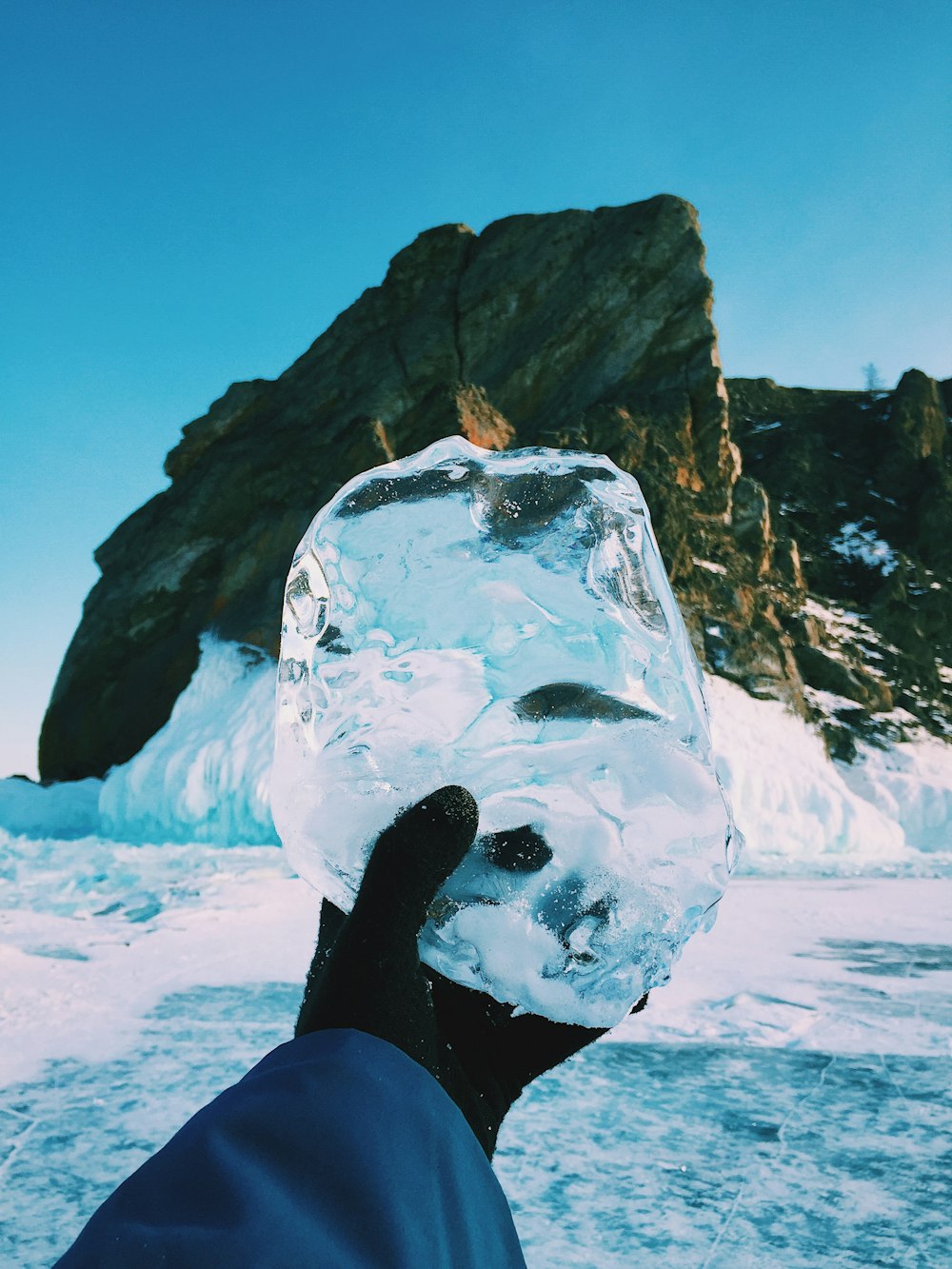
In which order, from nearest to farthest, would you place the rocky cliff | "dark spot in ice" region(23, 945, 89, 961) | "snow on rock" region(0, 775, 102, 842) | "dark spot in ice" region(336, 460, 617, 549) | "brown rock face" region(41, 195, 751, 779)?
"dark spot in ice" region(336, 460, 617, 549), "dark spot in ice" region(23, 945, 89, 961), "snow on rock" region(0, 775, 102, 842), the rocky cliff, "brown rock face" region(41, 195, 751, 779)

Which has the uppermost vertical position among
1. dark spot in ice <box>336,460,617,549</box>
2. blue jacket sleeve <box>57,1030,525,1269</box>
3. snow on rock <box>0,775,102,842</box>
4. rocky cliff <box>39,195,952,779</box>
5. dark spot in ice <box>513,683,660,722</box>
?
rocky cliff <box>39,195,952,779</box>

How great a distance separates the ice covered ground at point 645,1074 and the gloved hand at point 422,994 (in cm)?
36

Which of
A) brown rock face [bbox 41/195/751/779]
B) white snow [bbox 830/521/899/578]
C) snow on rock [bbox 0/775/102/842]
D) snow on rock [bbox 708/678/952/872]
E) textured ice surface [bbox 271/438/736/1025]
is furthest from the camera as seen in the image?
white snow [bbox 830/521/899/578]

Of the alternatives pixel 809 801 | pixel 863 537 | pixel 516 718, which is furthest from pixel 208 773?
pixel 863 537

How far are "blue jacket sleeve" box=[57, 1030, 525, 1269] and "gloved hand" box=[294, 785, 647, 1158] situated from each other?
3.9 inches

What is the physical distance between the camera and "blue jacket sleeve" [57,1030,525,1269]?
0.57 m

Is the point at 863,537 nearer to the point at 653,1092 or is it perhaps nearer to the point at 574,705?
the point at 653,1092

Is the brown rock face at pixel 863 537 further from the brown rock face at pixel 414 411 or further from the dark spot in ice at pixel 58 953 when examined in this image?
the dark spot in ice at pixel 58 953

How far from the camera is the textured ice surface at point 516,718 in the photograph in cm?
125

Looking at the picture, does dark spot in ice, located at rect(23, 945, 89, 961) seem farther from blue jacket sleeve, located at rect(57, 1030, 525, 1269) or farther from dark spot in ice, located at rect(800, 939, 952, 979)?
blue jacket sleeve, located at rect(57, 1030, 525, 1269)

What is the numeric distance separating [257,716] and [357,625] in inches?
408

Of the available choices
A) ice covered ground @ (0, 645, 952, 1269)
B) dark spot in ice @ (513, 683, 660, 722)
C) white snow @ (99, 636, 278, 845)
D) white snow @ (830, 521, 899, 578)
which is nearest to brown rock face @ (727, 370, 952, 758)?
white snow @ (830, 521, 899, 578)

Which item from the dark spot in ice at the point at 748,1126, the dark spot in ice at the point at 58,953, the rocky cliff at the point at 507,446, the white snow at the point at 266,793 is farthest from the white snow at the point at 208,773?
the dark spot in ice at the point at 748,1126

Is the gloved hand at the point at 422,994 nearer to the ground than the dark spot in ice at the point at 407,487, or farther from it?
nearer to the ground
